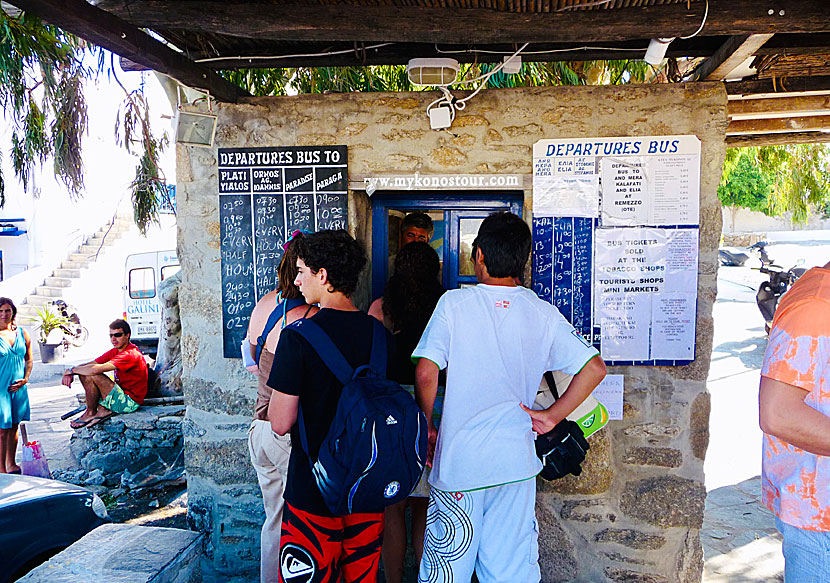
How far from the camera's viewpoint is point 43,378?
11367 millimetres

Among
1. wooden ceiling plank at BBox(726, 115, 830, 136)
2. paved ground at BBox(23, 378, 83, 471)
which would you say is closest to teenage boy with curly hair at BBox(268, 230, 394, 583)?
wooden ceiling plank at BBox(726, 115, 830, 136)

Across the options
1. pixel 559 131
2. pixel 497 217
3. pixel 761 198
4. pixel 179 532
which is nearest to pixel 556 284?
pixel 559 131

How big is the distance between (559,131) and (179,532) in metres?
2.82

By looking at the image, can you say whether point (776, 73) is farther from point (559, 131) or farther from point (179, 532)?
point (179, 532)

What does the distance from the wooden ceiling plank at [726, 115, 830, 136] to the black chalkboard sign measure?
3224mm

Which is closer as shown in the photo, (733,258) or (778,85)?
(778,85)

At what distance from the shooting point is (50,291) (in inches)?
659

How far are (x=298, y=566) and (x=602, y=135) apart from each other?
2702 millimetres

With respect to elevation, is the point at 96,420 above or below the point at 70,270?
below

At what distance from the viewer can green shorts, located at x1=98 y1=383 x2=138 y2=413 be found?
233 inches

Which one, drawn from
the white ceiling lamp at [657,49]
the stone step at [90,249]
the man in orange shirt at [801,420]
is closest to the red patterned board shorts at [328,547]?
the man in orange shirt at [801,420]

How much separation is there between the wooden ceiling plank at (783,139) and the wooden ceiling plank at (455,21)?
2.98 m

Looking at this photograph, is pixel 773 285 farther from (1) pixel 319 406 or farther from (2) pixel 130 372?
(1) pixel 319 406

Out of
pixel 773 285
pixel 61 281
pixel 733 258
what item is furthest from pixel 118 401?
pixel 733 258
